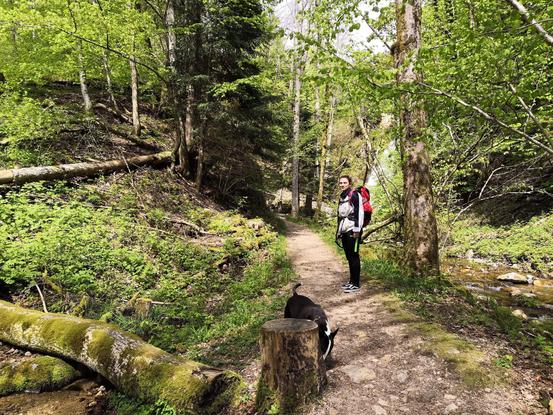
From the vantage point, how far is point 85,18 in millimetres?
12219

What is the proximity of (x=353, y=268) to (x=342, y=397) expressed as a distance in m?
3.54

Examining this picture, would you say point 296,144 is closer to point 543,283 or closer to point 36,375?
point 543,283

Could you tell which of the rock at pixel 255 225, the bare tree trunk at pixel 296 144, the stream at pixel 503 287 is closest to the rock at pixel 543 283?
the stream at pixel 503 287

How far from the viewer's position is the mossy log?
11.8 ft

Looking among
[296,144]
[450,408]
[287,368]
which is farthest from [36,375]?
[296,144]

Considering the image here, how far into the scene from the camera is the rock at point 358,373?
13.0 feet

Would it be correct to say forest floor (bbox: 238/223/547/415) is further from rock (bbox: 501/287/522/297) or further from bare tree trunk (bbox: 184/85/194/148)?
bare tree trunk (bbox: 184/85/194/148)

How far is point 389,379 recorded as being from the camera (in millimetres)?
3926

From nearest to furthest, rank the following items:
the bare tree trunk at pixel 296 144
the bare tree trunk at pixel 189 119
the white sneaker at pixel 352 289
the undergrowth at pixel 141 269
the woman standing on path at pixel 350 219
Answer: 1. the undergrowth at pixel 141 269
2. the woman standing on path at pixel 350 219
3. the white sneaker at pixel 352 289
4. the bare tree trunk at pixel 189 119
5. the bare tree trunk at pixel 296 144

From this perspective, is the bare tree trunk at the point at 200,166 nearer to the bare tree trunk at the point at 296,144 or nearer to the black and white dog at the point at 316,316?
the bare tree trunk at the point at 296,144

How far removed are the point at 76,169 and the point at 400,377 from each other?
36.8 feet

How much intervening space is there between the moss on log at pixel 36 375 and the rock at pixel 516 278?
12.7 meters

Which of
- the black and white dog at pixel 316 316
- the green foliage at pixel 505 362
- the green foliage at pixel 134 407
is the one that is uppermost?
the black and white dog at pixel 316 316

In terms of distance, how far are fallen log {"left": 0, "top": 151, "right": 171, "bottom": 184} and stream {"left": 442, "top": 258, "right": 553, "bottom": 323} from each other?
1233 centimetres
